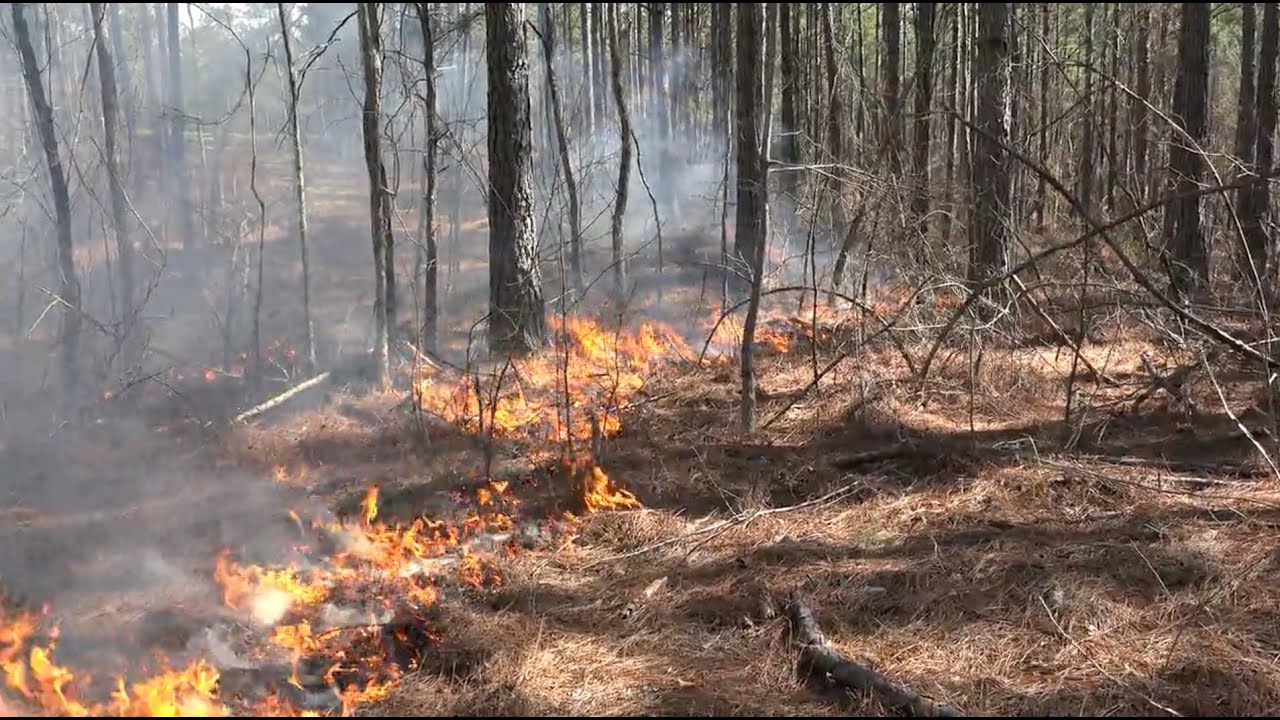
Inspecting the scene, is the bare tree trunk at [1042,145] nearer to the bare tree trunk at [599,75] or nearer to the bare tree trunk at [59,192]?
the bare tree trunk at [59,192]

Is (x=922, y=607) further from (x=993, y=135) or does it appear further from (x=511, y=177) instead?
(x=511, y=177)

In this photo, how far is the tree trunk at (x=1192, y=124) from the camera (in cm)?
1085

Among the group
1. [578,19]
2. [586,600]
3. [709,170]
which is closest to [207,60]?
[578,19]

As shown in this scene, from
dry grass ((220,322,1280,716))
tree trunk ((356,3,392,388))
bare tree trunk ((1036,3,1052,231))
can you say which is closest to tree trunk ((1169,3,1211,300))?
bare tree trunk ((1036,3,1052,231))

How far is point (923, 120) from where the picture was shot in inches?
→ 464

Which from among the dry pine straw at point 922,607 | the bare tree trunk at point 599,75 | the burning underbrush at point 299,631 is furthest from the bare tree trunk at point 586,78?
the dry pine straw at point 922,607

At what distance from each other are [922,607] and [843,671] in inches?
31.1

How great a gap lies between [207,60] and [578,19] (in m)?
21.9

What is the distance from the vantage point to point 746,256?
42.2 ft

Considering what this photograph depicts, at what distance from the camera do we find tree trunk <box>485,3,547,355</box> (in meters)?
9.51

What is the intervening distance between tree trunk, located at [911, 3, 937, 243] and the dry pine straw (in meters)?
2.88

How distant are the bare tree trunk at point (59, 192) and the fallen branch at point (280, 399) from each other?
2.00m

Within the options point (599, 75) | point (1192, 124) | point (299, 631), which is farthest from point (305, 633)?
point (599, 75)

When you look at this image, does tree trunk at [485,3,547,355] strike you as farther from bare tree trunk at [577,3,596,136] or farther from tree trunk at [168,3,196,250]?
bare tree trunk at [577,3,596,136]
